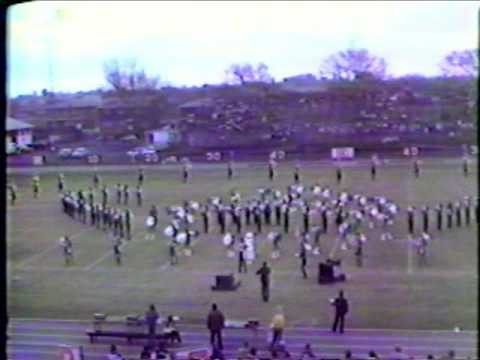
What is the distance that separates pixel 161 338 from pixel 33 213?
6.34 feet

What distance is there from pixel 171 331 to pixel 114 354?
1.29 ft

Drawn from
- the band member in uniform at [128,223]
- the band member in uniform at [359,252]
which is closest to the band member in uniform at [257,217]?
the band member in uniform at [359,252]

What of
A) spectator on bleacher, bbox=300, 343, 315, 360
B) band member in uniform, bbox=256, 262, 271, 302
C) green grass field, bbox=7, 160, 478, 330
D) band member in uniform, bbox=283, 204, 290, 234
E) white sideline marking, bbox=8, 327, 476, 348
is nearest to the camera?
spectator on bleacher, bbox=300, 343, 315, 360

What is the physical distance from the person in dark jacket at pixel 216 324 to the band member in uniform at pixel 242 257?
1.80ft

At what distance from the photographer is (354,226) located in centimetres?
537

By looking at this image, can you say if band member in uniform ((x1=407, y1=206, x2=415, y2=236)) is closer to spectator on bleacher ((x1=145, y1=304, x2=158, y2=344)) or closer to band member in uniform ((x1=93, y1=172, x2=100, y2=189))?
spectator on bleacher ((x1=145, y1=304, x2=158, y2=344))

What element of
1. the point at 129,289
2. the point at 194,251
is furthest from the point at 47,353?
the point at 194,251

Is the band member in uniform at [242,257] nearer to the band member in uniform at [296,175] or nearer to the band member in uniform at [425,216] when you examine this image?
the band member in uniform at [296,175]

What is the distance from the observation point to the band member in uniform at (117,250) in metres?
5.54

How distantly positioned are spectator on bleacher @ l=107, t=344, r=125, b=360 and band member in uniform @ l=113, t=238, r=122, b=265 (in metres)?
1.53

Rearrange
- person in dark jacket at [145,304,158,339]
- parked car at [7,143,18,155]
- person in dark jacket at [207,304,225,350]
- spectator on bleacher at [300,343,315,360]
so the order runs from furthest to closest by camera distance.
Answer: parked car at [7,143,18,155] < person in dark jacket at [145,304,158,339] < person in dark jacket at [207,304,225,350] < spectator on bleacher at [300,343,315,360]

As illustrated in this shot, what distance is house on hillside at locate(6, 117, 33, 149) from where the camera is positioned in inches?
197

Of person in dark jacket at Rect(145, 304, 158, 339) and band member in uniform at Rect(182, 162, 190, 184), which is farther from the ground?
band member in uniform at Rect(182, 162, 190, 184)

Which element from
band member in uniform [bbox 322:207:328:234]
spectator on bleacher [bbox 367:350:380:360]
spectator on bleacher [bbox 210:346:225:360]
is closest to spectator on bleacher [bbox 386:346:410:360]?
spectator on bleacher [bbox 367:350:380:360]
